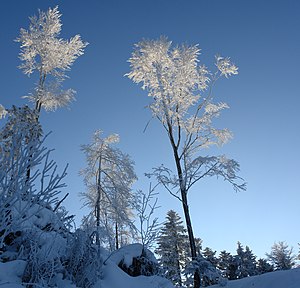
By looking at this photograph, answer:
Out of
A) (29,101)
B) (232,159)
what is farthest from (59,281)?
(29,101)

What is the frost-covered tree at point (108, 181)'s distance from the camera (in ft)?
49.8

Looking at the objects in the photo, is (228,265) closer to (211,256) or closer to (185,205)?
(211,256)

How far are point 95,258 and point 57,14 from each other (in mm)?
15470

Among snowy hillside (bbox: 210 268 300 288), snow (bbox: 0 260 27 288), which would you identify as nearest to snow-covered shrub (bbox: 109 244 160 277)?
snow (bbox: 0 260 27 288)

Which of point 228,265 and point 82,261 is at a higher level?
point 228,265

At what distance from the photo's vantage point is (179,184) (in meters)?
11.1

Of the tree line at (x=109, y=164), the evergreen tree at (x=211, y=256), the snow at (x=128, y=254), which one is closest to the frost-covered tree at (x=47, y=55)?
the tree line at (x=109, y=164)

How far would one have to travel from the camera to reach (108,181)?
16.5 metres

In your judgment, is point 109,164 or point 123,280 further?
point 109,164

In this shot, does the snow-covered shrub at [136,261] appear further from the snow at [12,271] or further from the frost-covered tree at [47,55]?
the frost-covered tree at [47,55]

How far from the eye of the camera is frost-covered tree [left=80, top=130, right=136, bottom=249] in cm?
1519

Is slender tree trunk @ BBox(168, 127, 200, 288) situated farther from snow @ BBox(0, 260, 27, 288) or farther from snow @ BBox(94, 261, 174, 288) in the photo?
snow @ BBox(0, 260, 27, 288)

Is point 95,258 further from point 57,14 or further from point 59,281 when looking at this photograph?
point 57,14

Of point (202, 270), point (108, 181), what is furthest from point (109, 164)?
point (202, 270)
